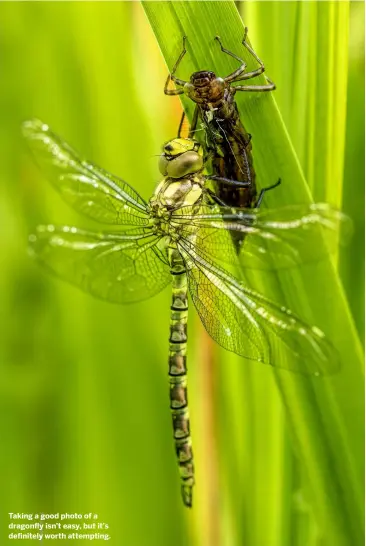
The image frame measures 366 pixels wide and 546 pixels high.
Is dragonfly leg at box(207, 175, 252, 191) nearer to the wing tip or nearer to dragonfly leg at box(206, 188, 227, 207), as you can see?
dragonfly leg at box(206, 188, 227, 207)

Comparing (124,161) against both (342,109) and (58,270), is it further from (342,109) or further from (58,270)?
(342,109)

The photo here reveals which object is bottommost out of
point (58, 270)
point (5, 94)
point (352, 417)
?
point (352, 417)

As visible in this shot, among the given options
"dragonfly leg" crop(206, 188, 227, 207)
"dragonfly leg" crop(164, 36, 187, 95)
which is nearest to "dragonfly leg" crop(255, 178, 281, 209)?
"dragonfly leg" crop(206, 188, 227, 207)

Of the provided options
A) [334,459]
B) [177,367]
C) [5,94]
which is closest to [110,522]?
[177,367]

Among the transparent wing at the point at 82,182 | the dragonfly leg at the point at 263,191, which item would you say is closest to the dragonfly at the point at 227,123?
the dragonfly leg at the point at 263,191

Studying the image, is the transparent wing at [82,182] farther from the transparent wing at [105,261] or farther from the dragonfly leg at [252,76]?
the dragonfly leg at [252,76]

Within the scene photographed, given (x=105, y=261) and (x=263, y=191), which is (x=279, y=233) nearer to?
(x=263, y=191)
